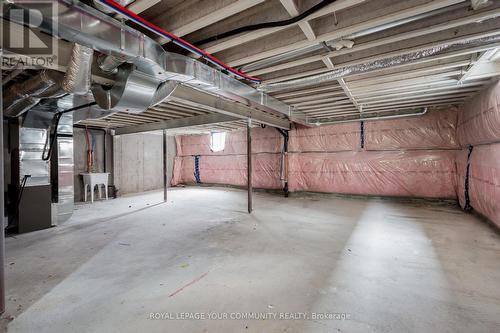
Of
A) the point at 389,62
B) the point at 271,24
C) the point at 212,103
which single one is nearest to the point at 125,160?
the point at 212,103

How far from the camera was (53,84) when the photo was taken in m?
2.26

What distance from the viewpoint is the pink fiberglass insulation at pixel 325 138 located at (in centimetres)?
573

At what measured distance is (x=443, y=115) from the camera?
4773 millimetres

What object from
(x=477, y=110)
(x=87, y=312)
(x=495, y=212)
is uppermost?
(x=477, y=110)

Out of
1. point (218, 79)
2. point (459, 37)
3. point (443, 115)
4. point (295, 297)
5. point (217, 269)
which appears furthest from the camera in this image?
point (443, 115)

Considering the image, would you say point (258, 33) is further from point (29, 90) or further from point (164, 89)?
point (29, 90)

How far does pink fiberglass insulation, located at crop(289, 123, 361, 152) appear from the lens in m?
5.73

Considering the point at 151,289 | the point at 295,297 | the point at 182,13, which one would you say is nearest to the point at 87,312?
the point at 151,289

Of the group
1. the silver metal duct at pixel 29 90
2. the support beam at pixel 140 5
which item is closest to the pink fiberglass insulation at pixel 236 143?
the silver metal duct at pixel 29 90

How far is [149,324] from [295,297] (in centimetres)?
100

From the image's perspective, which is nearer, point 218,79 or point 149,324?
point 149,324

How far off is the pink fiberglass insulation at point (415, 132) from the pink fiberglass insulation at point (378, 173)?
16cm

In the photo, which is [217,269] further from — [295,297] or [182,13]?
[182,13]

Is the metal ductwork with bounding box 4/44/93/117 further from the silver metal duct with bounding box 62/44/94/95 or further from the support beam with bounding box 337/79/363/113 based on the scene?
the support beam with bounding box 337/79/363/113
